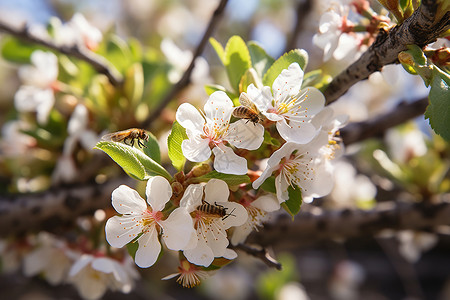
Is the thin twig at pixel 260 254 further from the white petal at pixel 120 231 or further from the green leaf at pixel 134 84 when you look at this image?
the green leaf at pixel 134 84

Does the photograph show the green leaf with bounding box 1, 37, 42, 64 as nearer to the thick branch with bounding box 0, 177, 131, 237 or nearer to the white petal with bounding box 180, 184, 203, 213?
the thick branch with bounding box 0, 177, 131, 237

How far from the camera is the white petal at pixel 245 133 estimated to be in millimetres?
A: 727

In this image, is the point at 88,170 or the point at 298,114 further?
the point at 88,170

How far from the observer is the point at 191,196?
70 cm

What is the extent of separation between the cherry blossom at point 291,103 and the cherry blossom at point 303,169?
0.03 m

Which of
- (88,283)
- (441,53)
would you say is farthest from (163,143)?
(441,53)

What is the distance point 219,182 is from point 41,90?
895 mm

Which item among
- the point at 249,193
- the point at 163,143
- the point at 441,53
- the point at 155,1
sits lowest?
the point at 155,1

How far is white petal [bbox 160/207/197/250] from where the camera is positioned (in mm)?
676

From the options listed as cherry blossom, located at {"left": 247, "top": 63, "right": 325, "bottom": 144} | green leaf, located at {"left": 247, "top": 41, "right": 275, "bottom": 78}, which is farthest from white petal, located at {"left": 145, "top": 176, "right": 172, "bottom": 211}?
green leaf, located at {"left": 247, "top": 41, "right": 275, "bottom": 78}

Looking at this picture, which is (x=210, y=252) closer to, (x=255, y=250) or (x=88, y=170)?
(x=255, y=250)

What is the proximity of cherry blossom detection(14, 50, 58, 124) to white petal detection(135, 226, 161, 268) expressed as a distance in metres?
0.74

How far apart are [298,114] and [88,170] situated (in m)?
0.82

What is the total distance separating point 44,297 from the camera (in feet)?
10.1
